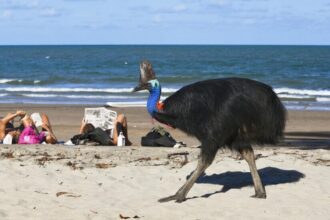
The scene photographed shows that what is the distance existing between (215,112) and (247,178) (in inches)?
64.0

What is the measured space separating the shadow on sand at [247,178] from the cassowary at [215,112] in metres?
0.88

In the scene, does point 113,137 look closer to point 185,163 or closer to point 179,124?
point 185,163

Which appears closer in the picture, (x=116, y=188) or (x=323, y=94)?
(x=116, y=188)

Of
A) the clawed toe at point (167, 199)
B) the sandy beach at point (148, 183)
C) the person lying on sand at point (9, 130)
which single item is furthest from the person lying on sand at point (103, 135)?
the clawed toe at point (167, 199)

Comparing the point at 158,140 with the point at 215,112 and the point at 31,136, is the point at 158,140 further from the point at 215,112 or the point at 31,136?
the point at 215,112

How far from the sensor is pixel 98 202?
297 inches

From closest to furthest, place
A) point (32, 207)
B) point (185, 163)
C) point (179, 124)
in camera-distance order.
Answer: point (32, 207), point (179, 124), point (185, 163)

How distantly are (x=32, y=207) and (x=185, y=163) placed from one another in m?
2.76

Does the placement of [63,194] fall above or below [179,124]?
below

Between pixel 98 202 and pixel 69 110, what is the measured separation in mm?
13876

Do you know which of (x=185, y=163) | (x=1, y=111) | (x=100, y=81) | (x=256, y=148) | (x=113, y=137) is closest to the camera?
(x=185, y=163)

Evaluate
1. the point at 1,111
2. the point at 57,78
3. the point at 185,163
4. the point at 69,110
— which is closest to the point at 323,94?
the point at 69,110

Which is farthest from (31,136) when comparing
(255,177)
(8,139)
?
(255,177)

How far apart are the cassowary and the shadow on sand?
2.88 ft
